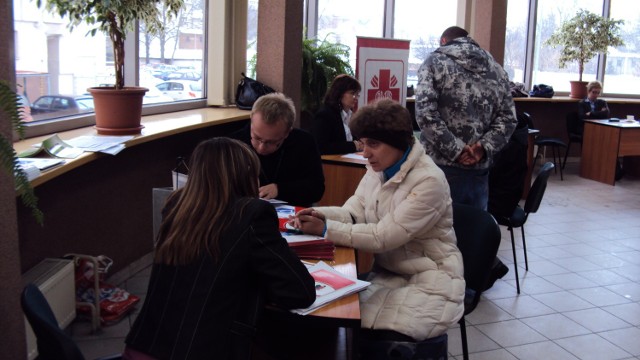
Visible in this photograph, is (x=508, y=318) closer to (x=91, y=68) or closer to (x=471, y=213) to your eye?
(x=471, y=213)

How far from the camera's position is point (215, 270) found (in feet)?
5.48

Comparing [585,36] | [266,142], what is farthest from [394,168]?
[585,36]

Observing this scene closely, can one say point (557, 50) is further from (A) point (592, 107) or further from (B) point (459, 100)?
(B) point (459, 100)

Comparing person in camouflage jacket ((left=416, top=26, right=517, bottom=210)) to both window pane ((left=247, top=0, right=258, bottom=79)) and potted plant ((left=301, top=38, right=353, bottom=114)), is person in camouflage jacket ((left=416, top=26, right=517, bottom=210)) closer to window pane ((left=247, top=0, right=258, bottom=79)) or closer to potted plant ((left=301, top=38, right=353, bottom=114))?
window pane ((left=247, top=0, right=258, bottom=79))

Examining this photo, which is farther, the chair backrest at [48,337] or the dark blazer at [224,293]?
the dark blazer at [224,293]

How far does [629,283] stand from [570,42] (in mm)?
5753

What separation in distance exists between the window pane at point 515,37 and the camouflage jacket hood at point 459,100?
664 centimetres

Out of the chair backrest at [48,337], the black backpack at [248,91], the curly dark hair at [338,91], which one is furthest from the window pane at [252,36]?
the chair backrest at [48,337]

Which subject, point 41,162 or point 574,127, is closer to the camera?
point 41,162

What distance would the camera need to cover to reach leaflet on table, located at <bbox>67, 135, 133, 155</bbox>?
3135 millimetres

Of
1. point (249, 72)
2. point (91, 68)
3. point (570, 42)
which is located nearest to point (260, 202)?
point (91, 68)

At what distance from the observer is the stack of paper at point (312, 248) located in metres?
2.25

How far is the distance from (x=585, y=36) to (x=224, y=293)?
29.0ft

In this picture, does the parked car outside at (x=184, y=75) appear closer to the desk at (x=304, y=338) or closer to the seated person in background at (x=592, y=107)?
the desk at (x=304, y=338)
